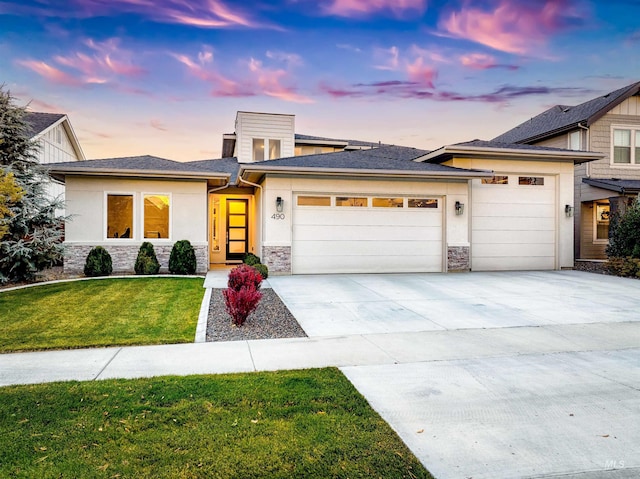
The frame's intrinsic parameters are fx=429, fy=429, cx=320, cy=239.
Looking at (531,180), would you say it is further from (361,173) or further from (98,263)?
(98,263)

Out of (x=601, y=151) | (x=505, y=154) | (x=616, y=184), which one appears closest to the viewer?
(x=505, y=154)

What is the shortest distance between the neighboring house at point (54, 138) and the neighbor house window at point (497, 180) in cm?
1743

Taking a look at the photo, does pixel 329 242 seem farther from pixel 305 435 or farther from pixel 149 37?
pixel 305 435

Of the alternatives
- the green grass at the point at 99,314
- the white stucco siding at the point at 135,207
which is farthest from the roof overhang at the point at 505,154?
the green grass at the point at 99,314

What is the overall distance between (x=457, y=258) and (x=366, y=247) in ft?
9.77

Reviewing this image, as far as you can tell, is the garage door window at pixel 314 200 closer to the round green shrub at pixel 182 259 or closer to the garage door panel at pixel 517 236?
the round green shrub at pixel 182 259

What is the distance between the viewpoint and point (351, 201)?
13.1m

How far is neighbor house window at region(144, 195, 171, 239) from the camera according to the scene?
13.0 meters

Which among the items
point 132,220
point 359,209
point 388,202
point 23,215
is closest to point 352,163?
point 359,209

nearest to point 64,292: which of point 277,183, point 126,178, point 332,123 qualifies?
point 126,178

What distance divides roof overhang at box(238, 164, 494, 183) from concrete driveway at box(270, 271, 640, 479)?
4.00m

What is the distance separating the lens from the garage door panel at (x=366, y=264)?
12.9 metres

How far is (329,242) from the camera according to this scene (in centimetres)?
1299

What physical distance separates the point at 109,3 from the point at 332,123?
11770mm
